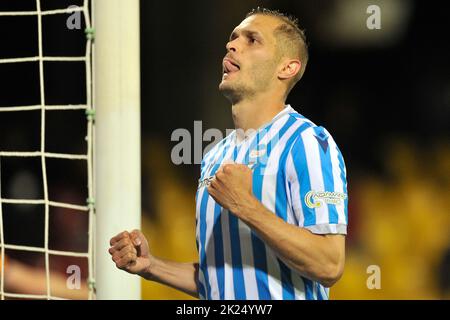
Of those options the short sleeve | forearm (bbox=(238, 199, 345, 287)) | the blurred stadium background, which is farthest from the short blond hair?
the blurred stadium background

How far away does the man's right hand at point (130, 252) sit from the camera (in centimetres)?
155

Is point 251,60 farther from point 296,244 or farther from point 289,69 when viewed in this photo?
point 296,244

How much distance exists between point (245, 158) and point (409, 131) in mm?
2286

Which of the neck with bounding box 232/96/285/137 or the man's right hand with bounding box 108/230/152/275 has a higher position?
the neck with bounding box 232/96/285/137

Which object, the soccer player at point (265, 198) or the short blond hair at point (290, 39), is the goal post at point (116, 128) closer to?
the soccer player at point (265, 198)

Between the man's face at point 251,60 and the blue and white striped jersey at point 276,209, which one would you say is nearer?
the blue and white striped jersey at point 276,209

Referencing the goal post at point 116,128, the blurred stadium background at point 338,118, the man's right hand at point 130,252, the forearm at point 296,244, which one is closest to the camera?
the forearm at point 296,244

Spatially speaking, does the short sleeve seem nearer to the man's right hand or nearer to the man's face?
the man's face

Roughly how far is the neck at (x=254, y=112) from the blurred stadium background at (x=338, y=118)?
2.05 meters

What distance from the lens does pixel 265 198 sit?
1.47 m

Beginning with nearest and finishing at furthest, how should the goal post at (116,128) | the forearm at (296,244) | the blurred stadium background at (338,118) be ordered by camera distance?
the forearm at (296,244) → the goal post at (116,128) → the blurred stadium background at (338,118)

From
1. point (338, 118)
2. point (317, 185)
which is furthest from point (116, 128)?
point (338, 118)

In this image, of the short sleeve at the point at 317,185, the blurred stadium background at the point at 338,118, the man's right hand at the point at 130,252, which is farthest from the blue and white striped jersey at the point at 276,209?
the blurred stadium background at the point at 338,118

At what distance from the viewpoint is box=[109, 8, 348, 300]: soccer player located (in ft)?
4.42
